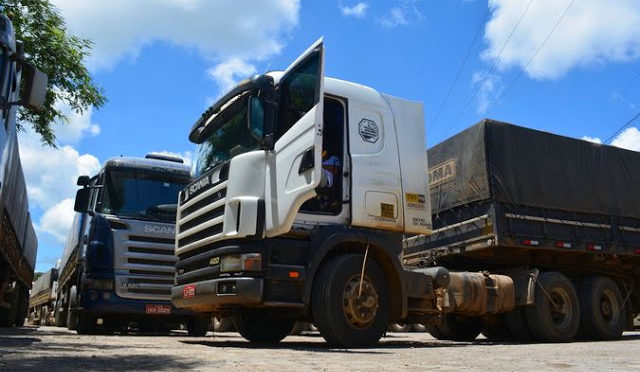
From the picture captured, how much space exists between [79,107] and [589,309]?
10635 mm

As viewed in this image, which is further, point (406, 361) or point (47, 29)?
point (47, 29)

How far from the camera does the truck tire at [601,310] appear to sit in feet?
32.2

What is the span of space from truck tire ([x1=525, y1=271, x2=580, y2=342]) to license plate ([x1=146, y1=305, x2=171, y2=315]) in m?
5.91

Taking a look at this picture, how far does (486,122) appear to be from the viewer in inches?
373

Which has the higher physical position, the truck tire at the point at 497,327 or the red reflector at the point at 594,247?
the red reflector at the point at 594,247

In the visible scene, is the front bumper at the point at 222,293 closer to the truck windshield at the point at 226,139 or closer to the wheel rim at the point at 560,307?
the truck windshield at the point at 226,139

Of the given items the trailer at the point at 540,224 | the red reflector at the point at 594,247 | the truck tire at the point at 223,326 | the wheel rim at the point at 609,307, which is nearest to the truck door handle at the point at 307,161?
the trailer at the point at 540,224

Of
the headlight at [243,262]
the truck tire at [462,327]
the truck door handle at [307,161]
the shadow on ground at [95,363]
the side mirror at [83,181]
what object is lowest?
the shadow on ground at [95,363]

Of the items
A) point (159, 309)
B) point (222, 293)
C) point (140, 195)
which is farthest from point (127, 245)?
point (222, 293)

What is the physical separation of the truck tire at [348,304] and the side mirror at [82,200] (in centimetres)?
492

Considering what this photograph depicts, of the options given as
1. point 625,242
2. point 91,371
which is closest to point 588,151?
point 625,242

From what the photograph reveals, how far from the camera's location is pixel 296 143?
21.2ft

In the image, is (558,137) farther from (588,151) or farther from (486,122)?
(486,122)

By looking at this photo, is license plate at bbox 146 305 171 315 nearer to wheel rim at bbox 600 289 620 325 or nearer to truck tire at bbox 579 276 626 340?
truck tire at bbox 579 276 626 340
